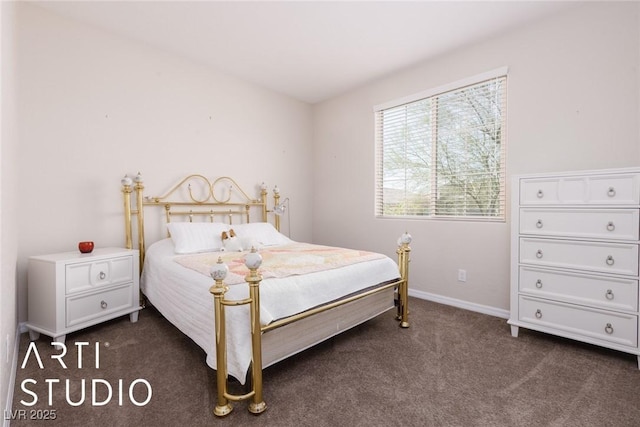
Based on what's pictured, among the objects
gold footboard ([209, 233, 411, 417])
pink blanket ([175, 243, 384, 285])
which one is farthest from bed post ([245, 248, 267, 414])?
pink blanket ([175, 243, 384, 285])

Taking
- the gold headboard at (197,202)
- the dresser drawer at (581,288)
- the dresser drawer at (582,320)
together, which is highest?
the gold headboard at (197,202)

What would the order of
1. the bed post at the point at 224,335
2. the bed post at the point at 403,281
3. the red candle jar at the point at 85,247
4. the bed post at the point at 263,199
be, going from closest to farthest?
1. the bed post at the point at 224,335
2. the red candle jar at the point at 85,247
3. the bed post at the point at 403,281
4. the bed post at the point at 263,199

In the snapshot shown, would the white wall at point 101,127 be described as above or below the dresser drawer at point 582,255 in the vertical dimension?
above

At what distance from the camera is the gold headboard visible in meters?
2.92

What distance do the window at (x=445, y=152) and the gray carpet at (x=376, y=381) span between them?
1294 mm

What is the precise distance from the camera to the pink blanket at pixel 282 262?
192cm

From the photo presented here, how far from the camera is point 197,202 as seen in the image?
3.39 m

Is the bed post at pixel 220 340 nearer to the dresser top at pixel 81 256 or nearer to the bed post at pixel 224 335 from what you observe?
the bed post at pixel 224 335

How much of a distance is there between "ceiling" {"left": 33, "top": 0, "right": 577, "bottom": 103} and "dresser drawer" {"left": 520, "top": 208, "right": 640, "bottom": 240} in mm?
1655

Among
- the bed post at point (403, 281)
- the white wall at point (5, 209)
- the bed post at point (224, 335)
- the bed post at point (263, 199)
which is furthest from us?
the bed post at point (263, 199)

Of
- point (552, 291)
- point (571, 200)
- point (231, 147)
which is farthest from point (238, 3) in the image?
point (552, 291)

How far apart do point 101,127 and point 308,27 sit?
80.8 inches

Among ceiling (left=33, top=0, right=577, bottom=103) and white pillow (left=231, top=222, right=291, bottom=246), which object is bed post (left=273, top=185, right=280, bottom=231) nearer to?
white pillow (left=231, top=222, right=291, bottom=246)

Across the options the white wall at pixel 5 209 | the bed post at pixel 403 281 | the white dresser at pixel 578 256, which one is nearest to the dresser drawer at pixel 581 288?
the white dresser at pixel 578 256
